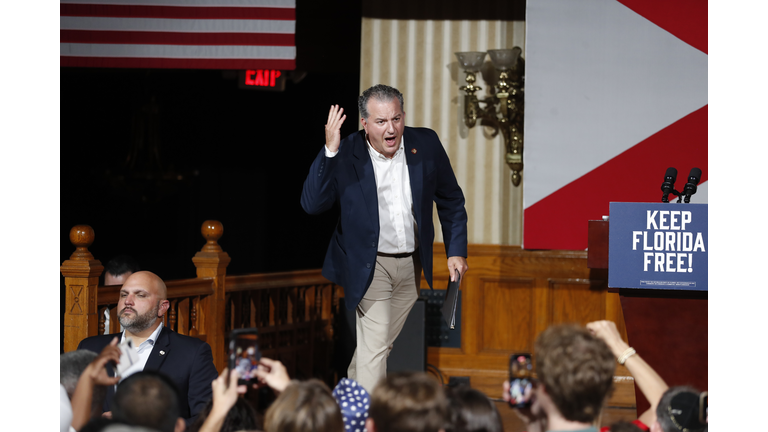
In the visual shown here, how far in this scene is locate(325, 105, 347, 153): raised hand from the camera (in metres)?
2.80

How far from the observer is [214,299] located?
4.03 meters

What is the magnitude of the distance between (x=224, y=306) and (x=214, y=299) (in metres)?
0.07

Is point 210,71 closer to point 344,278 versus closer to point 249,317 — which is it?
point 249,317

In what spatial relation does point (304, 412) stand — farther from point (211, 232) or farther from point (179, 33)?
point (179, 33)

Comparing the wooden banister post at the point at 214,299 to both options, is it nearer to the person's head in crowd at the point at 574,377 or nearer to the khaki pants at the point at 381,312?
the khaki pants at the point at 381,312

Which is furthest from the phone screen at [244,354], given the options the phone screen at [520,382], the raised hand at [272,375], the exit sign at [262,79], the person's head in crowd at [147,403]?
the exit sign at [262,79]

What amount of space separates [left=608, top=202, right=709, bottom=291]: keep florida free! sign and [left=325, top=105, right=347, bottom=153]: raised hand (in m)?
1.02

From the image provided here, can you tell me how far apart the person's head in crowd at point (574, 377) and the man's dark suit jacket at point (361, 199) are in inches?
53.3

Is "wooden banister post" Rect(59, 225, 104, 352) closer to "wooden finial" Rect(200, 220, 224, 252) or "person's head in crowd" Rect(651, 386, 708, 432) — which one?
"wooden finial" Rect(200, 220, 224, 252)

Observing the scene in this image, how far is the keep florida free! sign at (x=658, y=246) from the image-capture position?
2.70 metres

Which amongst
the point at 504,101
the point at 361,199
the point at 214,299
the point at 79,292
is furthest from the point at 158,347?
the point at 504,101

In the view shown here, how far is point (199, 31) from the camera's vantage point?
3924 millimetres

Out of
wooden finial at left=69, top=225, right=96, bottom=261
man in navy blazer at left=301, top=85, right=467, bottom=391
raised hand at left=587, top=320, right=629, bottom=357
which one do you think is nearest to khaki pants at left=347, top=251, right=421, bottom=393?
man in navy blazer at left=301, top=85, right=467, bottom=391

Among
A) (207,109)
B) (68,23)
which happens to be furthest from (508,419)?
(207,109)
